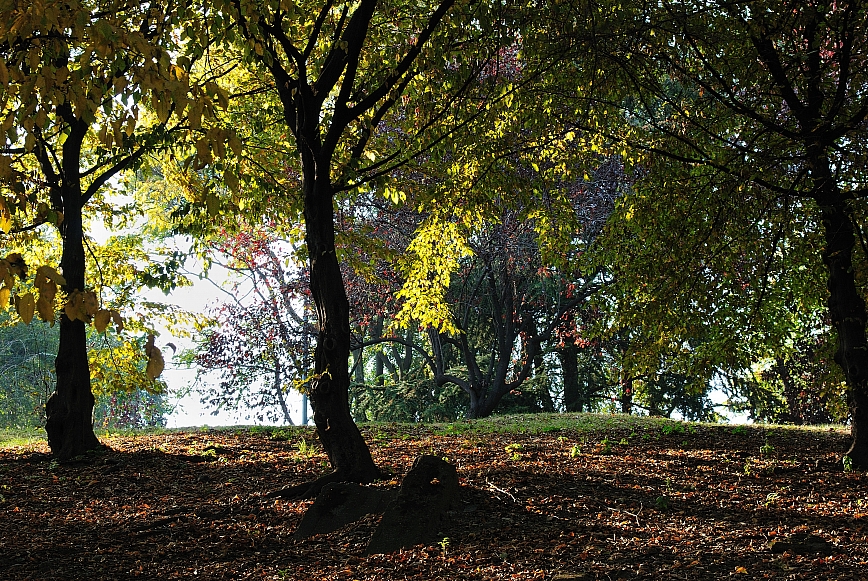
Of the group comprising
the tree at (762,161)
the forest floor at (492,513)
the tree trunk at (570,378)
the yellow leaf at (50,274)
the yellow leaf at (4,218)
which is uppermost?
the tree at (762,161)

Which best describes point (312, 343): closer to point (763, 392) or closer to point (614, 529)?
point (763, 392)

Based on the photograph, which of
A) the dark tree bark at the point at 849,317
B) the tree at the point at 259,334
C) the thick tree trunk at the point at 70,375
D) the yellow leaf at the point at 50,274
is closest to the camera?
the yellow leaf at the point at 50,274

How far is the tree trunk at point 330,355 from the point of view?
6875mm

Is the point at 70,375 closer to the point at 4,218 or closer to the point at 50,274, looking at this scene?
the point at 4,218

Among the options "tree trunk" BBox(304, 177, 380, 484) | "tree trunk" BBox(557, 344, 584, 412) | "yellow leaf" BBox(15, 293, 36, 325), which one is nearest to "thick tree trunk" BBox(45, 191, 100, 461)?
"tree trunk" BBox(304, 177, 380, 484)

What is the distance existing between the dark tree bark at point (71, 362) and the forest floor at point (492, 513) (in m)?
0.39

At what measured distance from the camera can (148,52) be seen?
266 centimetres

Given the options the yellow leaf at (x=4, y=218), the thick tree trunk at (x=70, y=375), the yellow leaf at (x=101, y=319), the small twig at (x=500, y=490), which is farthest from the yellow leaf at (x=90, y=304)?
the thick tree trunk at (x=70, y=375)

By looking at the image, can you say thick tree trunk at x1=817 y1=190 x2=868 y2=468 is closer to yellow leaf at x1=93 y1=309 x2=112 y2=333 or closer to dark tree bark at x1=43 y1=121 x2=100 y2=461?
yellow leaf at x1=93 y1=309 x2=112 y2=333

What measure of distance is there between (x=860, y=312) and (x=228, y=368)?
49.7 feet

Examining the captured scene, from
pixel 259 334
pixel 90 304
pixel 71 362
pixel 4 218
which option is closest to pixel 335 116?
pixel 4 218

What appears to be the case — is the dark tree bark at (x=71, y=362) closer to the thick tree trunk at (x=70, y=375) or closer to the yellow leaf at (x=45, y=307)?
the thick tree trunk at (x=70, y=375)

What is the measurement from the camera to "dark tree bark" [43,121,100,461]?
945 centimetres

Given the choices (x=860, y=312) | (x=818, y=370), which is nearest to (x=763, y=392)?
(x=818, y=370)
